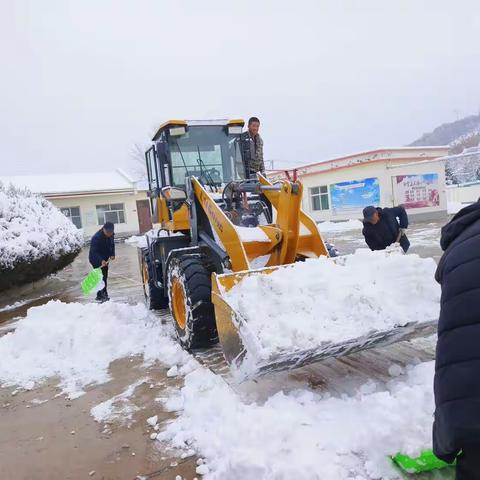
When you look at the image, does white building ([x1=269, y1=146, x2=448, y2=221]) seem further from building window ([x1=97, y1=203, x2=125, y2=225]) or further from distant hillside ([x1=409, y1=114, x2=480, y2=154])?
distant hillside ([x1=409, y1=114, x2=480, y2=154])

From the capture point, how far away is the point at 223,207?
5930 mm

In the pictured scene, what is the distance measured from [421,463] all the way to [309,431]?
0.73m

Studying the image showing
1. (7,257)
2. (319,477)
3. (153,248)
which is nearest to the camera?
(319,477)

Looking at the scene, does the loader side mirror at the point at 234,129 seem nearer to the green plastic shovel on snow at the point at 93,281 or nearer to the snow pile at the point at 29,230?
the green plastic shovel on snow at the point at 93,281

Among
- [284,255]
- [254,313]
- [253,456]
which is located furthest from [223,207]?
[253,456]

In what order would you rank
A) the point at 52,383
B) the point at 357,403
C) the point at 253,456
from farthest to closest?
the point at 52,383 < the point at 357,403 < the point at 253,456

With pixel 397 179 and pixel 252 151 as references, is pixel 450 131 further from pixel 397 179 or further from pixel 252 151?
pixel 252 151

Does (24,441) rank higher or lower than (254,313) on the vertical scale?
lower

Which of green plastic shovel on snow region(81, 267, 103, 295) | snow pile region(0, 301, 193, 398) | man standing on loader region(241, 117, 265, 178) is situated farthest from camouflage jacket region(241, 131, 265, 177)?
green plastic shovel on snow region(81, 267, 103, 295)

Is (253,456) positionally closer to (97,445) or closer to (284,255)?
(97,445)

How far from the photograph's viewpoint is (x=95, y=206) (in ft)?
101

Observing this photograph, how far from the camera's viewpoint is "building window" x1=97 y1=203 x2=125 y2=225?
101 ft

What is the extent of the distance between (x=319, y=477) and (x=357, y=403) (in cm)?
91

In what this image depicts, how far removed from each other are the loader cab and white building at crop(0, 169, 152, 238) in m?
24.7
